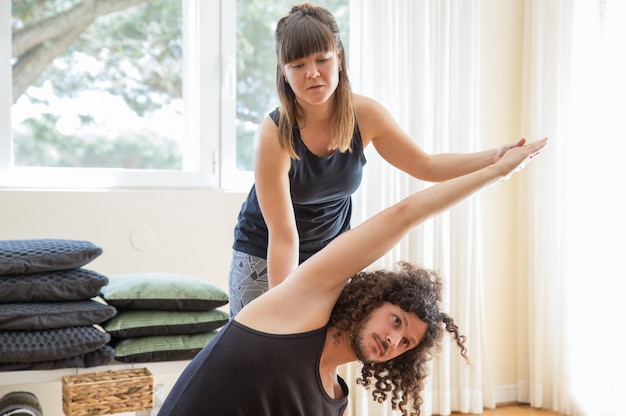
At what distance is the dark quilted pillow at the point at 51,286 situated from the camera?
2221 millimetres

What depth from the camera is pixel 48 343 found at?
7.23 feet

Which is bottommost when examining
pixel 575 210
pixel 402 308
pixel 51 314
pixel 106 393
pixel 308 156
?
pixel 106 393

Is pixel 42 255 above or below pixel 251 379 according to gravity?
above

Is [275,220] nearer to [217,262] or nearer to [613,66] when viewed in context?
[217,262]

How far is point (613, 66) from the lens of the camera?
10.4ft

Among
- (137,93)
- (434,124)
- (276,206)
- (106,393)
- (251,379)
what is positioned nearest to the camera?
(251,379)

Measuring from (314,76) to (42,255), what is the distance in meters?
1.10

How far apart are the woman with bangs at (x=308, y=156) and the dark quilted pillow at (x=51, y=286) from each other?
529 millimetres

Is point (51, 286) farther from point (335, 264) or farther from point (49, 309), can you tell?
point (335, 264)


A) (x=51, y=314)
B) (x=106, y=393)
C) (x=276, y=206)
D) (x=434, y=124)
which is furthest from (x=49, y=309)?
(x=434, y=124)

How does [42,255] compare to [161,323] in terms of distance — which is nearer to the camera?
[42,255]

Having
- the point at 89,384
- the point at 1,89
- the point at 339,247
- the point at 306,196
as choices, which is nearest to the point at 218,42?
the point at 1,89

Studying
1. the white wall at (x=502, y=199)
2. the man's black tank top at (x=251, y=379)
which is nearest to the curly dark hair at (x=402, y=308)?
the man's black tank top at (x=251, y=379)

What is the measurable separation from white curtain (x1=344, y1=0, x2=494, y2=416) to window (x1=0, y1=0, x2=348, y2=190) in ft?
1.63
